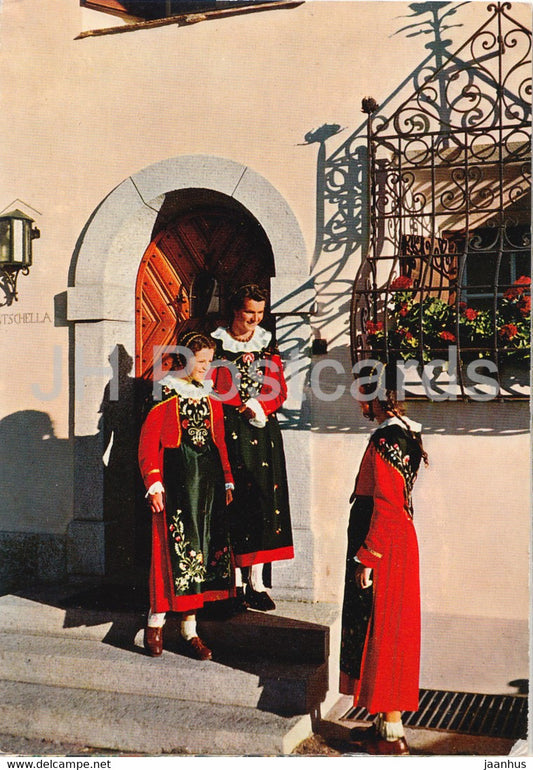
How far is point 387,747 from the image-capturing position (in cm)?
511

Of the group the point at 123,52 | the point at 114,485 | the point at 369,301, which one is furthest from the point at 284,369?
the point at 123,52

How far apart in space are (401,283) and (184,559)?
217cm

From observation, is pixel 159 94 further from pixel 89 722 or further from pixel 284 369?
pixel 89 722

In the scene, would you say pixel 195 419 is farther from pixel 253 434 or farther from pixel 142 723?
pixel 142 723

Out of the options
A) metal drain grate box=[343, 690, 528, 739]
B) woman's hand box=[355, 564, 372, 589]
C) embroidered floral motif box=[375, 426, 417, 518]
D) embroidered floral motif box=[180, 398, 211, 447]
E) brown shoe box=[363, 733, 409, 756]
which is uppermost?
embroidered floral motif box=[180, 398, 211, 447]

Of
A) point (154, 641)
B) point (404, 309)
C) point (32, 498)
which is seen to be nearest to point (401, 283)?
point (404, 309)

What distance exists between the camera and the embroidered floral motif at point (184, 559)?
5.68m

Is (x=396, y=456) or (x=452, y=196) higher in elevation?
(x=452, y=196)

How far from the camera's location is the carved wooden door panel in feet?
22.1

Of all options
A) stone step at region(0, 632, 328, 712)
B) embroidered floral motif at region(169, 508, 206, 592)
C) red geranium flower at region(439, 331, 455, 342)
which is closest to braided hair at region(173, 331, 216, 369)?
embroidered floral motif at region(169, 508, 206, 592)

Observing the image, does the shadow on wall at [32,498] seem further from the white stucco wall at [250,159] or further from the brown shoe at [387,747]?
the brown shoe at [387,747]

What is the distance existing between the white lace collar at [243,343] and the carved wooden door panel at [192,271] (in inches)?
27.3

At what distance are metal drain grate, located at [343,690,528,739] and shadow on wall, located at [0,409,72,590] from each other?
261cm

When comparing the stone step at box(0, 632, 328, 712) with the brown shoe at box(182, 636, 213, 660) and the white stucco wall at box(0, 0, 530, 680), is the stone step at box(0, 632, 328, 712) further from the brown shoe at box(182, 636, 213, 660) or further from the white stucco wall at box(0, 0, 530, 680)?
the white stucco wall at box(0, 0, 530, 680)
